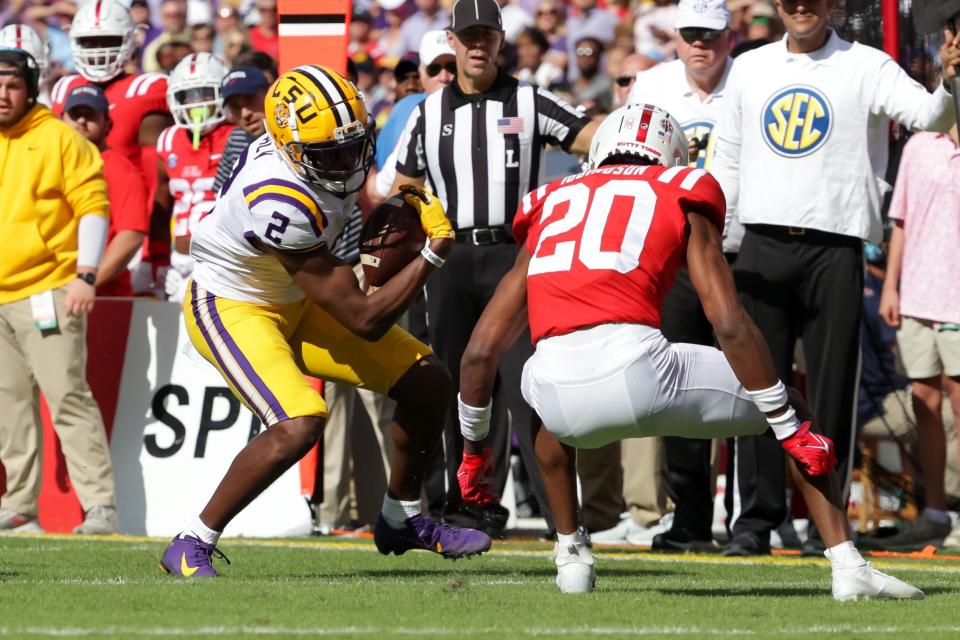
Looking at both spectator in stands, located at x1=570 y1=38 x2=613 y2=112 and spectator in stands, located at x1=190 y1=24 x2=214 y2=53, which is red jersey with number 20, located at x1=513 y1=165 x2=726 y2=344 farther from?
spectator in stands, located at x1=190 y1=24 x2=214 y2=53

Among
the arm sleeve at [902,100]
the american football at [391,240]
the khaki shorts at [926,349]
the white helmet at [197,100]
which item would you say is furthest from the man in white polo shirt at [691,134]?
the white helmet at [197,100]

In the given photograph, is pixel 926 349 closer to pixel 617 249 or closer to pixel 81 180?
pixel 617 249

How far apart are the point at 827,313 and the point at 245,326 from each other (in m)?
2.52

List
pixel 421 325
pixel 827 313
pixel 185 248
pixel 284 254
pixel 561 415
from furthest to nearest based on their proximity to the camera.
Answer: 1. pixel 185 248
2. pixel 421 325
3. pixel 827 313
4. pixel 284 254
5. pixel 561 415

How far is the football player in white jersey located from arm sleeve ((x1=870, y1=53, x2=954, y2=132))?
82.4 inches

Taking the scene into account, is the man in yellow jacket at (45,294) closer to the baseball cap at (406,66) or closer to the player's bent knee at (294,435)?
the baseball cap at (406,66)

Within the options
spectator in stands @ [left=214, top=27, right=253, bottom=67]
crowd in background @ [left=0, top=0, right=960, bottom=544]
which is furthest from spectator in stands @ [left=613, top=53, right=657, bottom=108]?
spectator in stands @ [left=214, top=27, right=253, bottom=67]

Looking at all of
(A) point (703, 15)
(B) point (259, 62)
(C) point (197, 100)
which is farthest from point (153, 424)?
(A) point (703, 15)

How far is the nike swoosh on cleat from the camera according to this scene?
580 centimetres

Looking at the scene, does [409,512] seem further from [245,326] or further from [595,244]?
[595,244]

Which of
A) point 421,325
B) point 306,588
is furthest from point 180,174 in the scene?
point 306,588

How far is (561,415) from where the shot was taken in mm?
5184

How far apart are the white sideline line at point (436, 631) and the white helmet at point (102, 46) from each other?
6.32 metres

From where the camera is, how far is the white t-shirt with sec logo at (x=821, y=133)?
23.1 feet
